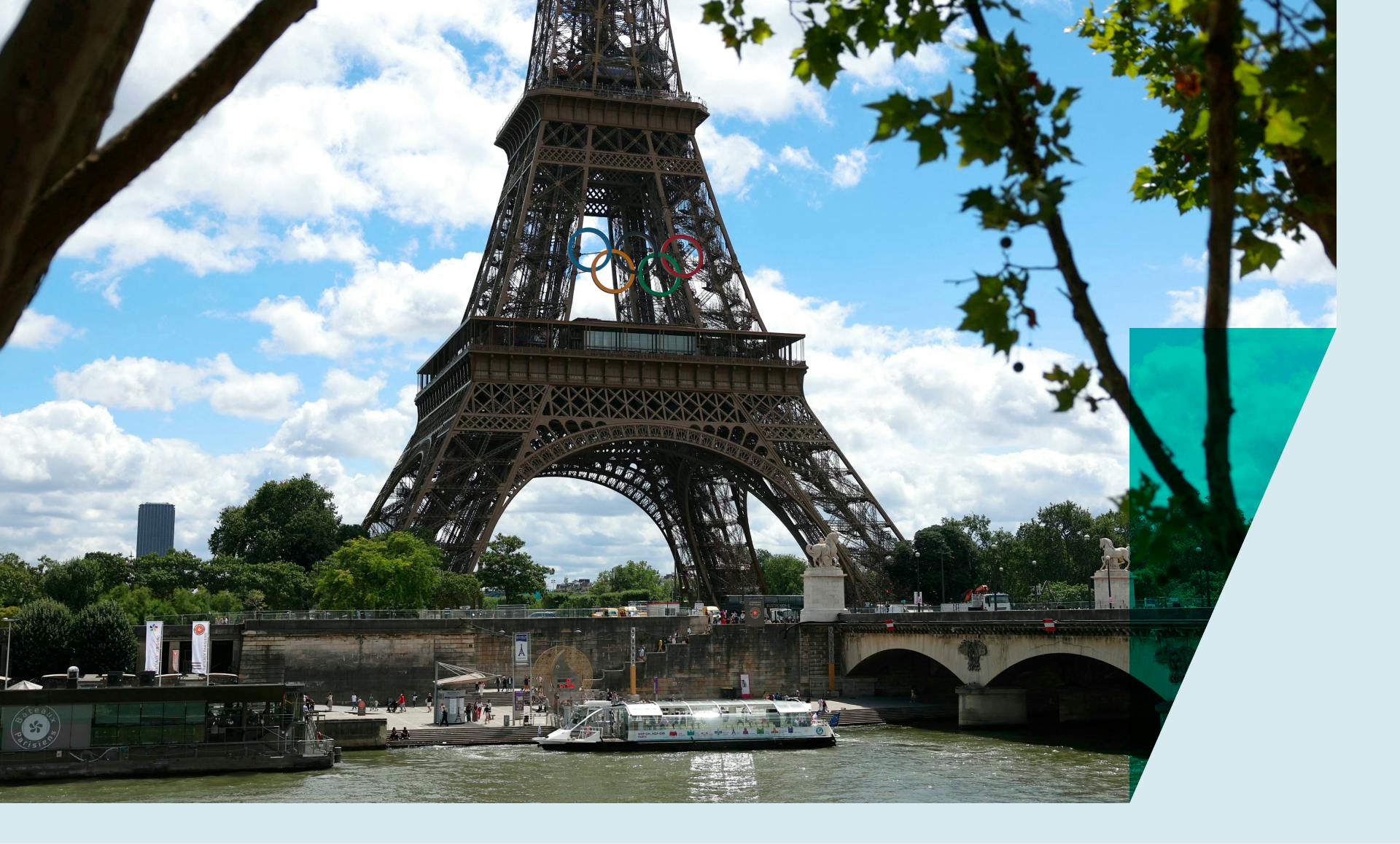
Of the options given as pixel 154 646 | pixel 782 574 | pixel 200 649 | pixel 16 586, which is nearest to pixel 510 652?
pixel 200 649

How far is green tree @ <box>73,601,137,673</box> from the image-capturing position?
46875 mm

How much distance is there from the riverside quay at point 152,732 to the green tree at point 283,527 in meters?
32.8

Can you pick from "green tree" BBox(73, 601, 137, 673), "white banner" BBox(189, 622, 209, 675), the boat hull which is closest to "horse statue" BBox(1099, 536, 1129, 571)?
the boat hull

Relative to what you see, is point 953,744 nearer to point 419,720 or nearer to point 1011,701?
point 1011,701

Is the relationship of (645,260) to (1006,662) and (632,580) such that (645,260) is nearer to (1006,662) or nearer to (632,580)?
(1006,662)

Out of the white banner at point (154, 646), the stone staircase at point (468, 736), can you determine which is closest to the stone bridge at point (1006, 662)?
the stone staircase at point (468, 736)

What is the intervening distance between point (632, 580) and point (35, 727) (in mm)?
119050

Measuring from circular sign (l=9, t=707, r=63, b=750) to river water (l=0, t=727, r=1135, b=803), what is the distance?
1.55m

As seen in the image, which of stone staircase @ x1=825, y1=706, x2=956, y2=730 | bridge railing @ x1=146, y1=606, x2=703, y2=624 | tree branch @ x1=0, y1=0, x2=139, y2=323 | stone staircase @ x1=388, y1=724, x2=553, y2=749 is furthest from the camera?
bridge railing @ x1=146, y1=606, x2=703, y2=624

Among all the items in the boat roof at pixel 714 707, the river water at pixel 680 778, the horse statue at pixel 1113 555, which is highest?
the horse statue at pixel 1113 555

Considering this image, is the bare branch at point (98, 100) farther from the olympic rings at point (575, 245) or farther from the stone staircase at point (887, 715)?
the olympic rings at point (575, 245)

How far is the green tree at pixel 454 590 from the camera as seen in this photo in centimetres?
5331

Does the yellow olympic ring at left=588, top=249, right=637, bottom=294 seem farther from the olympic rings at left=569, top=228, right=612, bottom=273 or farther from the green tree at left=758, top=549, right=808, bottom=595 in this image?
the green tree at left=758, top=549, right=808, bottom=595

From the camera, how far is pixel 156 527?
12188cm
